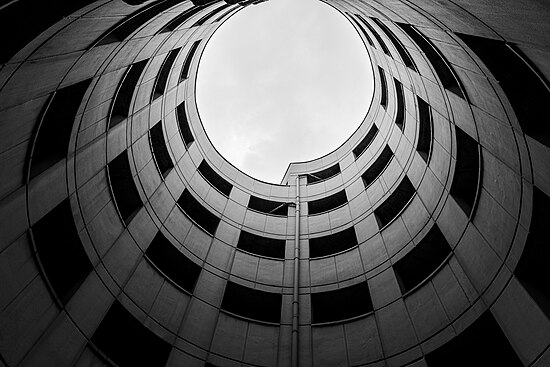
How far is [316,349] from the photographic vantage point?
12.9 m

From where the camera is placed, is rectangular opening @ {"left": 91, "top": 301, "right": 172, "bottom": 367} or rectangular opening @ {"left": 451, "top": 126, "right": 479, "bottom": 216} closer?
rectangular opening @ {"left": 91, "top": 301, "right": 172, "bottom": 367}

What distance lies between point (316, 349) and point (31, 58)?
41.4 ft

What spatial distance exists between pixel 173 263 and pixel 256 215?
670 centimetres

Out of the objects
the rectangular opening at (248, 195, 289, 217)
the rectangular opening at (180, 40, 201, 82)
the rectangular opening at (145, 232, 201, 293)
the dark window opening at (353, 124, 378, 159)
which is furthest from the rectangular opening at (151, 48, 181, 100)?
the dark window opening at (353, 124, 378, 159)

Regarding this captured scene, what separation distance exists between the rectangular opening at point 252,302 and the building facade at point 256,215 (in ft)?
0.24

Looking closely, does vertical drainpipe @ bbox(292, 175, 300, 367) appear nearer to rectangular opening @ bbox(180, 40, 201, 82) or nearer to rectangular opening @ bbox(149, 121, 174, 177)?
rectangular opening @ bbox(149, 121, 174, 177)

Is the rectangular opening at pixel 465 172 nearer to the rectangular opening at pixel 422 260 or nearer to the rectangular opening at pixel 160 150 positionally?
the rectangular opening at pixel 422 260

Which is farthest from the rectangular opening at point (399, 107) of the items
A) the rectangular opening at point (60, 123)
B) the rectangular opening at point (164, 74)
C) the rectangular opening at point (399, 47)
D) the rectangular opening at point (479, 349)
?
the rectangular opening at point (60, 123)

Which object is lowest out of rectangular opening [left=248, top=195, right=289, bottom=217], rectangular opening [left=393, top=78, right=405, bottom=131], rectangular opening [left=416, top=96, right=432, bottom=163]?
rectangular opening [left=416, top=96, right=432, bottom=163]

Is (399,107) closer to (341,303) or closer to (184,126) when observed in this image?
(341,303)

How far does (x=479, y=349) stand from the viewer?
33.0ft

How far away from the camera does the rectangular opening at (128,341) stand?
11.0 meters

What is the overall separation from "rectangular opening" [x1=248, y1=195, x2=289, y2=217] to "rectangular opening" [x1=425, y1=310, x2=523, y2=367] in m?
13.3

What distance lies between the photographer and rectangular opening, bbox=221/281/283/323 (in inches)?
613
